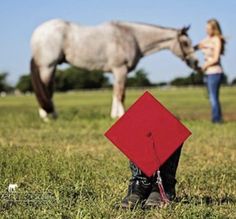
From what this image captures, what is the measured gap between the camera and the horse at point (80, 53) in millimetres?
12422

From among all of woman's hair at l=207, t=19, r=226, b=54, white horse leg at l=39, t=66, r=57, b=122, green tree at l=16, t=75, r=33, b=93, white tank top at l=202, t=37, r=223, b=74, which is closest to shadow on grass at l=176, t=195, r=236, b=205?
white tank top at l=202, t=37, r=223, b=74

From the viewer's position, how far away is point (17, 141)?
26.2 ft

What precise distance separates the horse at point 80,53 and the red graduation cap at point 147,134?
28.0ft

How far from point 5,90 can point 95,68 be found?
110 meters

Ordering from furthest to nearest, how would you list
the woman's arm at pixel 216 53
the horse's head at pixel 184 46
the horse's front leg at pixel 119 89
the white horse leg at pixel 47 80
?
the horse's head at pixel 184 46 → the horse's front leg at pixel 119 89 → the white horse leg at pixel 47 80 → the woman's arm at pixel 216 53

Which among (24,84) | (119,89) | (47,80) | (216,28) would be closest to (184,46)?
(216,28)

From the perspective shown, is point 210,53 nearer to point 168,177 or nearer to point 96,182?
point 96,182

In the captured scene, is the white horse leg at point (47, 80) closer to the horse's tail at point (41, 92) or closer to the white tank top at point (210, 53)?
the horse's tail at point (41, 92)

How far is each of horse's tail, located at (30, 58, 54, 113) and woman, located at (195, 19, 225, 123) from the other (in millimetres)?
3383

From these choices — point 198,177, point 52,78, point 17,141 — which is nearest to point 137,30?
point 52,78

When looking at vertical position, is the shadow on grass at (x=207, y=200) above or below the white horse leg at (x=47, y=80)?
above

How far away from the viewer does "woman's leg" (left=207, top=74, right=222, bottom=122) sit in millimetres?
11781

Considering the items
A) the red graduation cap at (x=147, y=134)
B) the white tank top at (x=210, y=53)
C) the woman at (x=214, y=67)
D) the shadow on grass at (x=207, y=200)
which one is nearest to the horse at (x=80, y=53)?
the white tank top at (x=210, y=53)

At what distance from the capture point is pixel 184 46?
529 inches
